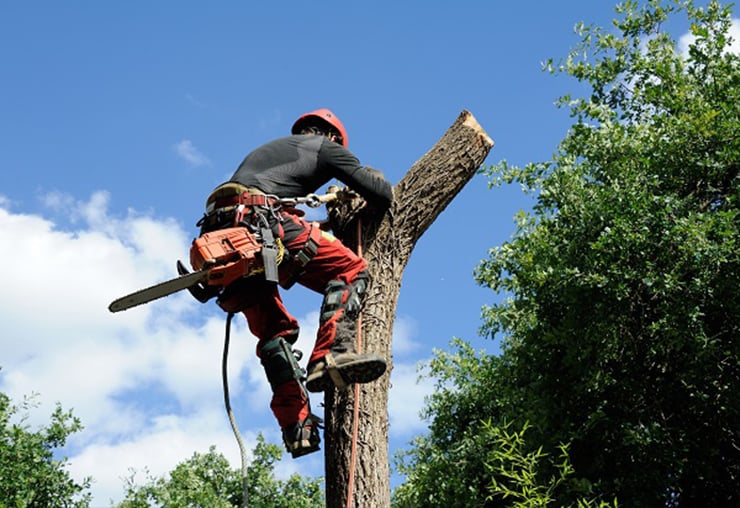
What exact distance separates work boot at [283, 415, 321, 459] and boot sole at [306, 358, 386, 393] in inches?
7.6

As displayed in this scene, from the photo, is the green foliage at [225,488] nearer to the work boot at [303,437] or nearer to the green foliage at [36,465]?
the green foliage at [36,465]

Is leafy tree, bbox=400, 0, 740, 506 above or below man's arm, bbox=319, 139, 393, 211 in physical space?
above

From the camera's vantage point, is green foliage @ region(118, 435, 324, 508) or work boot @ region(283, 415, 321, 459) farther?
green foliage @ region(118, 435, 324, 508)

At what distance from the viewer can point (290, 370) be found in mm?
4344

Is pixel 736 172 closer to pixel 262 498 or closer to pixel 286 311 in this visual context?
pixel 286 311

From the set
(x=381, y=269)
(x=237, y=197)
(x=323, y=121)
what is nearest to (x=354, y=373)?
(x=381, y=269)

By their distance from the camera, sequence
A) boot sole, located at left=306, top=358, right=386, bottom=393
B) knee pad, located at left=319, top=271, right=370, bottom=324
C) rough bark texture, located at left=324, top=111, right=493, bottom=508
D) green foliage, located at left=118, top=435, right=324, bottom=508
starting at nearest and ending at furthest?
boot sole, located at left=306, top=358, right=386, bottom=393 < rough bark texture, located at left=324, top=111, right=493, bottom=508 < knee pad, located at left=319, top=271, right=370, bottom=324 < green foliage, located at left=118, top=435, right=324, bottom=508

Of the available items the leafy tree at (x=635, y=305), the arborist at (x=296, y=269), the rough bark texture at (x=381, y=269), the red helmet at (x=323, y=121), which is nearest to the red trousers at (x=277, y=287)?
the arborist at (x=296, y=269)

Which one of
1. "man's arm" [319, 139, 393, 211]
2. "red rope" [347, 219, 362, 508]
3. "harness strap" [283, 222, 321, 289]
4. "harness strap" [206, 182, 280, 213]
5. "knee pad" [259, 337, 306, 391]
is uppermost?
"man's arm" [319, 139, 393, 211]

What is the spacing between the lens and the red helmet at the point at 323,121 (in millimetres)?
5129

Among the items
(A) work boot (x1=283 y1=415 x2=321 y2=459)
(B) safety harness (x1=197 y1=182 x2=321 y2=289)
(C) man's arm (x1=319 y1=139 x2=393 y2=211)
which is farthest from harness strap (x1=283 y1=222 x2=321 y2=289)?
(A) work boot (x1=283 y1=415 x2=321 y2=459)

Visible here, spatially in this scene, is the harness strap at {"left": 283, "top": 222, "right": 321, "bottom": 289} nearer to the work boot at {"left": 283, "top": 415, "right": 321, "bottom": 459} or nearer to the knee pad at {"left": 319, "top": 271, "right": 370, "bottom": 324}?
the knee pad at {"left": 319, "top": 271, "right": 370, "bottom": 324}

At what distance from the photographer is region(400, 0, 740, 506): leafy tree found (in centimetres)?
985

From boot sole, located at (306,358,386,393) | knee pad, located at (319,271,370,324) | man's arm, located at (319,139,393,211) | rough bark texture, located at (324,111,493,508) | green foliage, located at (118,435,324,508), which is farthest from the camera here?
green foliage, located at (118,435,324,508)
